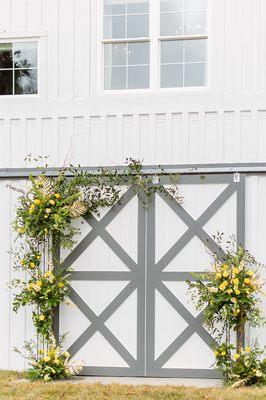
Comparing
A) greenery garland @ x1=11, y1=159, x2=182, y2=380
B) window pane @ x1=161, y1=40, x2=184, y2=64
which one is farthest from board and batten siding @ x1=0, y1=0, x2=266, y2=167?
window pane @ x1=161, y1=40, x2=184, y2=64

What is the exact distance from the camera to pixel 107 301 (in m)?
9.59

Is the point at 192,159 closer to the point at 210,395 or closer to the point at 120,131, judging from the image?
the point at 120,131

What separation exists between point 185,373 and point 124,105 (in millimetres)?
3376

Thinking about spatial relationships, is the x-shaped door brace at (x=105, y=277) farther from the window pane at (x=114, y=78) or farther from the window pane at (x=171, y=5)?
the window pane at (x=171, y=5)

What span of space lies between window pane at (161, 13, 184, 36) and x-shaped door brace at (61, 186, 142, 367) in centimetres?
205

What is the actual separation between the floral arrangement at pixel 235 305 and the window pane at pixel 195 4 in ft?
10.1

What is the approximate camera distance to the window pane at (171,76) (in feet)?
32.0

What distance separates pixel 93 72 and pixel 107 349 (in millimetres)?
3488

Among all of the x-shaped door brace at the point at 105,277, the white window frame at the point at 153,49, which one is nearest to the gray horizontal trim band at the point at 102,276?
the x-shaped door brace at the point at 105,277

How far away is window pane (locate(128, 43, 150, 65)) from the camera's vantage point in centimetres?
986

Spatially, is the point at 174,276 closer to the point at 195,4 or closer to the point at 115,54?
the point at 115,54

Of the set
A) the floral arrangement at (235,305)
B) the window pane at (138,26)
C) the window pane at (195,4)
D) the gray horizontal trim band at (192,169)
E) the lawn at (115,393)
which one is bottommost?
the lawn at (115,393)

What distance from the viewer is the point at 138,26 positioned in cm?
991

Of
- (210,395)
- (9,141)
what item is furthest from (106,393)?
(9,141)
